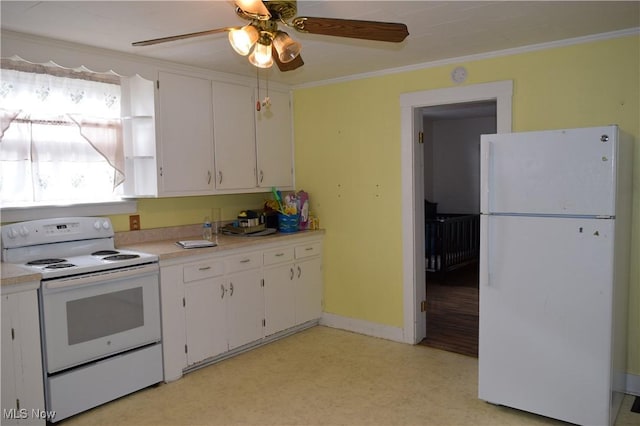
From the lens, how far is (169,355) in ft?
11.0

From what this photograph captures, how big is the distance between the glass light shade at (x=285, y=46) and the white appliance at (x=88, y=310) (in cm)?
173

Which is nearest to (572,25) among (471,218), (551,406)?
(551,406)

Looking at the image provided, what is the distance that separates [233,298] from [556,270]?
227 centimetres

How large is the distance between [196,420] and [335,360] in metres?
1.23

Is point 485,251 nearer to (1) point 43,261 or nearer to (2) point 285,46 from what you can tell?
(2) point 285,46

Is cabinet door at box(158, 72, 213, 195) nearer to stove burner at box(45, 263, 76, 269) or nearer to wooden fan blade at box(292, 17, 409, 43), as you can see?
stove burner at box(45, 263, 76, 269)

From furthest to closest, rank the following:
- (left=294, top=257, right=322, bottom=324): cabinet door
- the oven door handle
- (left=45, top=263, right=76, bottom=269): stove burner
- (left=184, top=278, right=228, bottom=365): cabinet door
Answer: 1. (left=294, top=257, right=322, bottom=324): cabinet door
2. (left=184, top=278, right=228, bottom=365): cabinet door
3. (left=45, top=263, right=76, bottom=269): stove burner
4. the oven door handle

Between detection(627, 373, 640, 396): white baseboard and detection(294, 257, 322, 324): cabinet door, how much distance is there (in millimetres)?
2466

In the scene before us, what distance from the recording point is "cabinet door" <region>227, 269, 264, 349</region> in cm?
376

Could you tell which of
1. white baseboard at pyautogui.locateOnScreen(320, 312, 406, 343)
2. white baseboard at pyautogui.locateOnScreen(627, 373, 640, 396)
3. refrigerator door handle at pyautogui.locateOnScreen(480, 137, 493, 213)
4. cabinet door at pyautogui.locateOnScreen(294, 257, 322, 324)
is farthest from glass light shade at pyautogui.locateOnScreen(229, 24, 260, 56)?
white baseboard at pyautogui.locateOnScreen(627, 373, 640, 396)

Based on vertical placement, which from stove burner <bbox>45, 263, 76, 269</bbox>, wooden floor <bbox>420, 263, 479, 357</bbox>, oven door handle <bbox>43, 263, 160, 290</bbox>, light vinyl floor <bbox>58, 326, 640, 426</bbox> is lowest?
light vinyl floor <bbox>58, 326, 640, 426</bbox>

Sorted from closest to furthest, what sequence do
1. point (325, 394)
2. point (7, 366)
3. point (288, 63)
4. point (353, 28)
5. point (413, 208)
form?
1. point (353, 28)
2. point (288, 63)
3. point (7, 366)
4. point (325, 394)
5. point (413, 208)

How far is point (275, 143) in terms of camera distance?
4531 mm

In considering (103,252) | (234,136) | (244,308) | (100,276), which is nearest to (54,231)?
(103,252)
